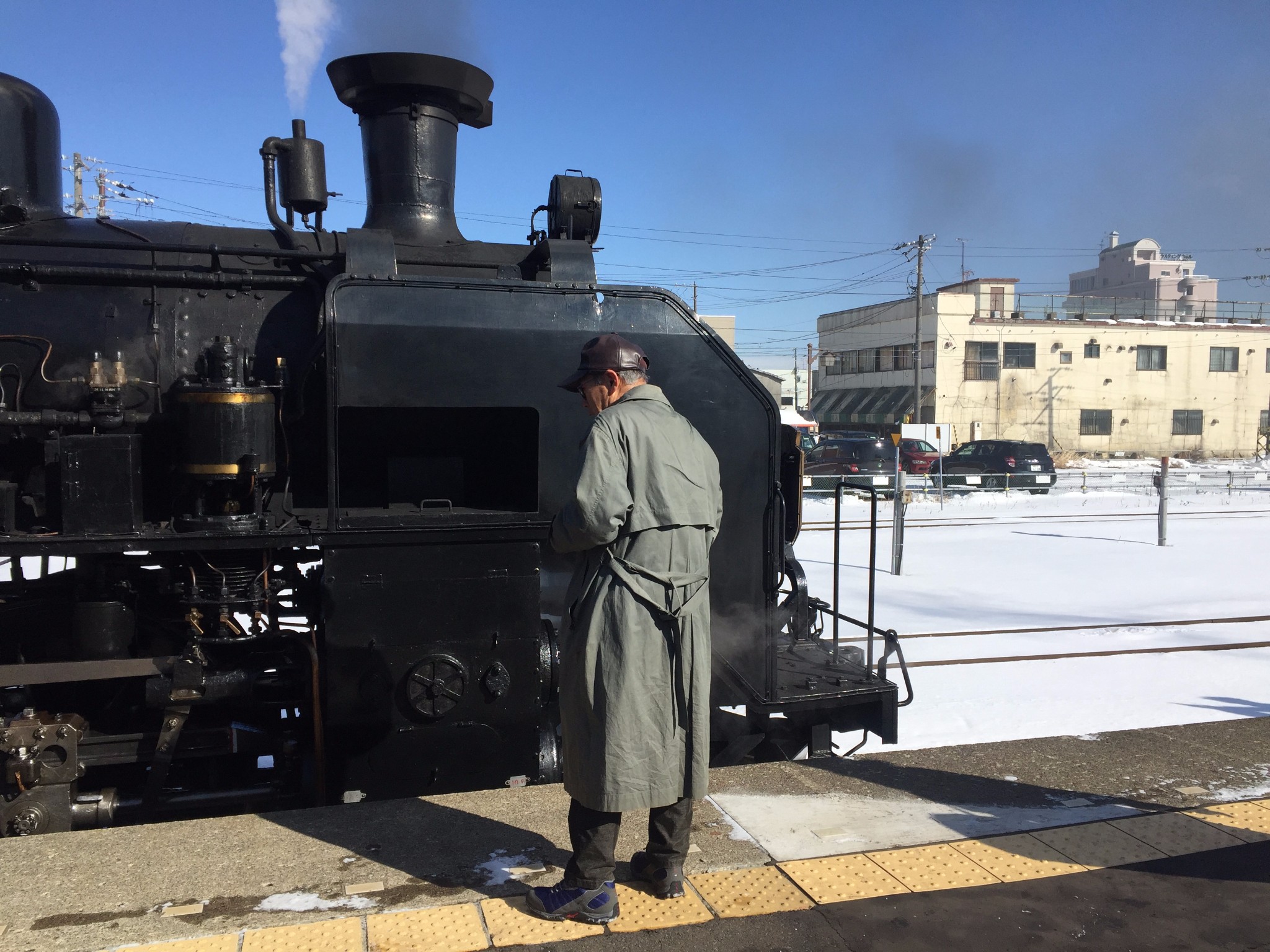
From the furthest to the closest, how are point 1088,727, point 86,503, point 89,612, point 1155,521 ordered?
point 1155,521, point 1088,727, point 89,612, point 86,503

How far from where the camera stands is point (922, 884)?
2.91 m

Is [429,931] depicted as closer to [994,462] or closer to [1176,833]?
[1176,833]

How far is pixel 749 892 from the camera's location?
9.39 ft

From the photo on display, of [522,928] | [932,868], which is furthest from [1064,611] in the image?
[522,928]

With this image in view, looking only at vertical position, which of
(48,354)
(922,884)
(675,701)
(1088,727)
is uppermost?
(48,354)

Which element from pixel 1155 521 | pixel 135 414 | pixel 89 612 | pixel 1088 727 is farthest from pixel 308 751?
pixel 1155 521

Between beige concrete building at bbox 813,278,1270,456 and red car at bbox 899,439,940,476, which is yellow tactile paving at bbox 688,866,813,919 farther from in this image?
beige concrete building at bbox 813,278,1270,456

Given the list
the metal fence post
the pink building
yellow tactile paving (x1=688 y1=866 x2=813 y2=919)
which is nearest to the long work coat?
yellow tactile paving (x1=688 y1=866 x2=813 y2=919)

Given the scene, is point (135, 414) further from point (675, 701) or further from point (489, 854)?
point (675, 701)

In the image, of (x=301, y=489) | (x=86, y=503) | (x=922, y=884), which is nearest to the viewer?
(x=922, y=884)

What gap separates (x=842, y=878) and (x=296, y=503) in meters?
2.76

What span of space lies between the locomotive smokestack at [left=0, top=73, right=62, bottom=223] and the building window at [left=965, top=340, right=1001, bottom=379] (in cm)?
4136

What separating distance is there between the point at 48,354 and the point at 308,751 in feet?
6.31

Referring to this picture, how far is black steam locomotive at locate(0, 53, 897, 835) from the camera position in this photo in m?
3.59
